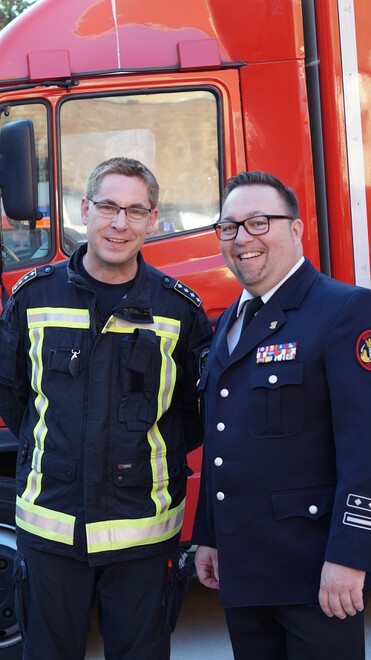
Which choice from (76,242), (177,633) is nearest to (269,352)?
(76,242)

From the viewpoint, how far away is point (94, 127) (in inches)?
137

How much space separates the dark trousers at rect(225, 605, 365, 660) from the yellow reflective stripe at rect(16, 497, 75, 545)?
20.4 inches

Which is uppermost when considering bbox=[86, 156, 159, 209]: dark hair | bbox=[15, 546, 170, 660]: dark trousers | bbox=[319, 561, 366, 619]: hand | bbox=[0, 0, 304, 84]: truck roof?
bbox=[0, 0, 304, 84]: truck roof

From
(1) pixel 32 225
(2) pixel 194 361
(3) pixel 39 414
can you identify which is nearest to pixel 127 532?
(3) pixel 39 414

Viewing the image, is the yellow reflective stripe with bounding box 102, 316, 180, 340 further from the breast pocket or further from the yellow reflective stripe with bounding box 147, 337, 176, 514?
the breast pocket

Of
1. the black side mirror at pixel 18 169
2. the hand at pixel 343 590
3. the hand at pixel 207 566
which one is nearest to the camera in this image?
the hand at pixel 343 590

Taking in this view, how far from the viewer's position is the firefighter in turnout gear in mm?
2449

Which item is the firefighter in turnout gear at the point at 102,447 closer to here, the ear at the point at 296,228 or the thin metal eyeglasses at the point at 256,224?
the thin metal eyeglasses at the point at 256,224

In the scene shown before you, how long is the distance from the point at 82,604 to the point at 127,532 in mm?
254

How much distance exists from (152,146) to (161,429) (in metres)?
1.40

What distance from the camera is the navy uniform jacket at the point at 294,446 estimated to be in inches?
78.5

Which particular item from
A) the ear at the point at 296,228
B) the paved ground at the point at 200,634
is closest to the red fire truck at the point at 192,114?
the paved ground at the point at 200,634

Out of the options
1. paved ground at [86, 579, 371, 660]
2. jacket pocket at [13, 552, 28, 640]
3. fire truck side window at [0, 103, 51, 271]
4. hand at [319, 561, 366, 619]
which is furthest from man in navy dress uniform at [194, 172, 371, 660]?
paved ground at [86, 579, 371, 660]

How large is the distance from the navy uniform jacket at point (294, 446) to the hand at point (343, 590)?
0.08 ft
